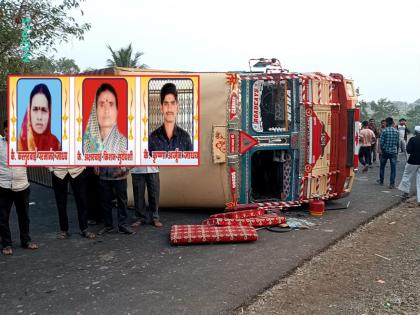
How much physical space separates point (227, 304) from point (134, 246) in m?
2.36

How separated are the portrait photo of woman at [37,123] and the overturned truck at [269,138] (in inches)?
113

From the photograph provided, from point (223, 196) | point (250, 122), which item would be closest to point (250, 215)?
point (223, 196)

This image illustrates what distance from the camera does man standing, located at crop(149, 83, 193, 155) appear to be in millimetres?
5008

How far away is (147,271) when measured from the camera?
4930 mm

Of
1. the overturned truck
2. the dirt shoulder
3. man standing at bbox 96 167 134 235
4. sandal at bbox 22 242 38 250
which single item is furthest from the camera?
the overturned truck

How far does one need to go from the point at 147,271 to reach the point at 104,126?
1.83m

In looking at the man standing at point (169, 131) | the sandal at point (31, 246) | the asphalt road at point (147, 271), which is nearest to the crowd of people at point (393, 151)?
the asphalt road at point (147, 271)

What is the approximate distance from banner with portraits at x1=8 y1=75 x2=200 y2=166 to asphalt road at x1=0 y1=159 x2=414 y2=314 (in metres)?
1.31

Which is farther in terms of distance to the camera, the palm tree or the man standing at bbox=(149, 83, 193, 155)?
the palm tree

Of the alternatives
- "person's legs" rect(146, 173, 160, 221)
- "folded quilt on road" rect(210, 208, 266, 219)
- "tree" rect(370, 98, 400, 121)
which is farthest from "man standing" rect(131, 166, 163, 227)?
"tree" rect(370, 98, 400, 121)

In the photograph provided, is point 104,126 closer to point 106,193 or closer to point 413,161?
point 106,193

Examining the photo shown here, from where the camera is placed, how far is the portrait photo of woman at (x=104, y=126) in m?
4.94

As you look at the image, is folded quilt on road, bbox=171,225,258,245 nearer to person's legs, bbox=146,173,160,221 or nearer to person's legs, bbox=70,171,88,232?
person's legs, bbox=146,173,160,221

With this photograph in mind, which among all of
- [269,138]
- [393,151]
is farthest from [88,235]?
[393,151]
